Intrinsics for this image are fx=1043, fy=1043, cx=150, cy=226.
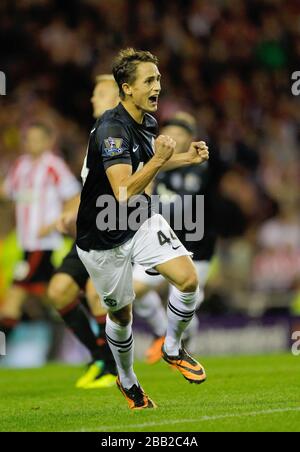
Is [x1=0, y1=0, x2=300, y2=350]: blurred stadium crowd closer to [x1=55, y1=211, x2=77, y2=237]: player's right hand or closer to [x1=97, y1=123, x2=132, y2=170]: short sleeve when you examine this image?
[x1=55, y1=211, x2=77, y2=237]: player's right hand

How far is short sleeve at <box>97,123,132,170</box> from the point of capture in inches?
257

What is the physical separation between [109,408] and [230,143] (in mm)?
10159

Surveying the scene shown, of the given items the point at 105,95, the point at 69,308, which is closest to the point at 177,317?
the point at 69,308

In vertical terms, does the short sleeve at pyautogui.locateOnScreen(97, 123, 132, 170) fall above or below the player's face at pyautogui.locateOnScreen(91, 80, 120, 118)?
below

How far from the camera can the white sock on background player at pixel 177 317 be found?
702 cm

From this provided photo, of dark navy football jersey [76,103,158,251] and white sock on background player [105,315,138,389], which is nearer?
dark navy football jersey [76,103,158,251]

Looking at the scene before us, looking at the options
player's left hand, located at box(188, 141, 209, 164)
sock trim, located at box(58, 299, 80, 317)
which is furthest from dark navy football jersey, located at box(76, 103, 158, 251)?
sock trim, located at box(58, 299, 80, 317)

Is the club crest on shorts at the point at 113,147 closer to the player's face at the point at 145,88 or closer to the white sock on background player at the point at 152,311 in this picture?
the player's face at the point at 145,88

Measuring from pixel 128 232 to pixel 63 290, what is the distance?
8.28 ft

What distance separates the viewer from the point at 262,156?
16.9m

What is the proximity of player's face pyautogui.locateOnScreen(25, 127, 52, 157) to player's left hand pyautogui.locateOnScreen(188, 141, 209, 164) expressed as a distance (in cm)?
485

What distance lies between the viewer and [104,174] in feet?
22.5

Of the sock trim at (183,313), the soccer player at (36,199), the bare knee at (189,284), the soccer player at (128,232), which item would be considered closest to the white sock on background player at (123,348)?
A: the soccer player at (128,232)

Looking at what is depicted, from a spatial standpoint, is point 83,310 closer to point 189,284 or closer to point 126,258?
point 126,258
